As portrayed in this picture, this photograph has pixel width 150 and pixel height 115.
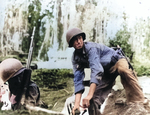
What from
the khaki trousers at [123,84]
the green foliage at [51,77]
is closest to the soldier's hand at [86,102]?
the khaki trousers at [123,84]

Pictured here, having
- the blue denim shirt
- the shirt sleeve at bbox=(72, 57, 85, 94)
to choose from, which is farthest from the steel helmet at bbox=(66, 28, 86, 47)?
the shirt sleeve at bbox=(72, 57, 85, 94)

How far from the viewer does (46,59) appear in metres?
3.92

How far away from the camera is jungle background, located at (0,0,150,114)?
379 centimetres

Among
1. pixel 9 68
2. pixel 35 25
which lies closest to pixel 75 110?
pixel 9 68

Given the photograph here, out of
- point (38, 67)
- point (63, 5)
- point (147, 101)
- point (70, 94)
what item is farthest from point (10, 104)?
point (147, 101)

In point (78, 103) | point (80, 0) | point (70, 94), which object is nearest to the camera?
point (78, 103)

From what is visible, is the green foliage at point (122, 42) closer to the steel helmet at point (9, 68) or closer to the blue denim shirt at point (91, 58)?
the blue denim shirt at point (91, 58)

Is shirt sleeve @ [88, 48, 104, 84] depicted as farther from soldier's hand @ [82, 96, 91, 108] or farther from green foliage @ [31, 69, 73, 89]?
green foliage @ [31, 69, 73, 89]

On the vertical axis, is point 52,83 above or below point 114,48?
below

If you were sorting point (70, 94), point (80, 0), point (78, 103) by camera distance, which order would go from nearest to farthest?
point (78, 103), point (70, 94), point (80, 0)

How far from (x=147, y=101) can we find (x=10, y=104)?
225 centimetres

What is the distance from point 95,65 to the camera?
326cm

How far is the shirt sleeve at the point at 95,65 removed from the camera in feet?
10.5

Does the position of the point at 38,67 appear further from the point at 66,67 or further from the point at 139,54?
the point at 139,54
